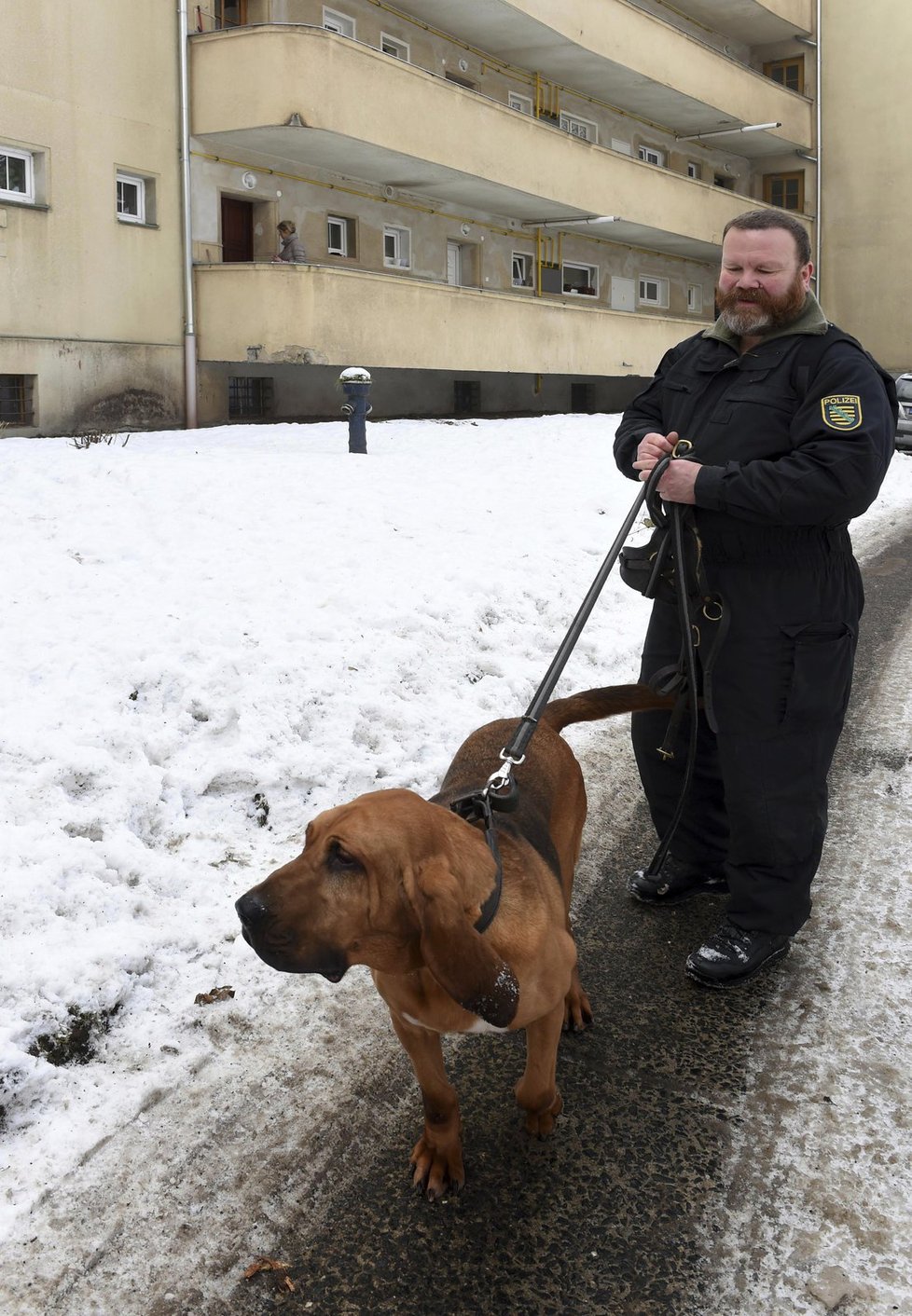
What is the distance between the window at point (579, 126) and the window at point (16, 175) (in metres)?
14.9

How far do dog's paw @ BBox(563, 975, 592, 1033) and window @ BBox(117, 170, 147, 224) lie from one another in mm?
16125

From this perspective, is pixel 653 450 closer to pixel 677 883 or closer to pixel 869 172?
pixel 677 883

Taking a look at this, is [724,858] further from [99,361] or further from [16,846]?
[99,361]

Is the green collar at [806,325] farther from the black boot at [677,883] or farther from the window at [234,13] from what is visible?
the window at [234,13]

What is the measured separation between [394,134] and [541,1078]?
59.4 feet

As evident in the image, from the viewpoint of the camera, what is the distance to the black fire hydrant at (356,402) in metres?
11.9

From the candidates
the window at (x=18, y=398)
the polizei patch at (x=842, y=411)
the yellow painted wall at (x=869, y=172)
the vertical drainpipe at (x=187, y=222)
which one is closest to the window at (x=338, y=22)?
the vertical drainpipe at (x=187, y=222)

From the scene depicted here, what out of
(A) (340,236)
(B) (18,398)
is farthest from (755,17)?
(B) (18,398)

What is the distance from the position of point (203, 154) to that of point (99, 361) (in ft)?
12.7

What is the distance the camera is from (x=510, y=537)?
8695 mm

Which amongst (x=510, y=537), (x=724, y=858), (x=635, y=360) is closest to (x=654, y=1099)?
(x=724, y=858)

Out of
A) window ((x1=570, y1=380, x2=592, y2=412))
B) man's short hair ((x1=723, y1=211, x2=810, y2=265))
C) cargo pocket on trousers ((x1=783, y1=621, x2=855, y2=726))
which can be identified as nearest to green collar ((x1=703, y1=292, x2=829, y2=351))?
man's short hair ((x1=723, y1=211, x2=810, y2=265))

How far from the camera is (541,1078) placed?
8.66 ft

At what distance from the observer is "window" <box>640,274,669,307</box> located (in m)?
30.1
